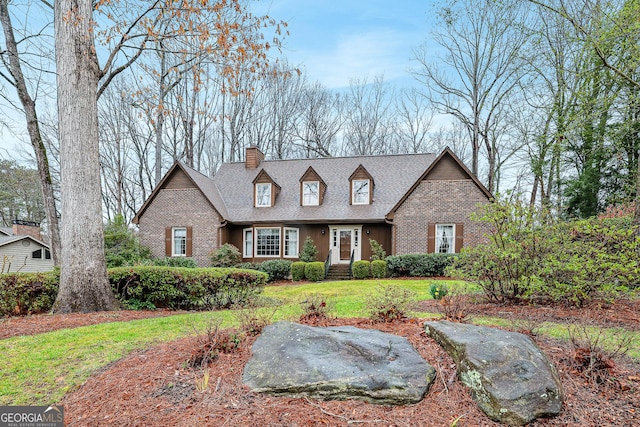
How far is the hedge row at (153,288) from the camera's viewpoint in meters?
6.81

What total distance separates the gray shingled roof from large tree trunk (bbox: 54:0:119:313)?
10.6m

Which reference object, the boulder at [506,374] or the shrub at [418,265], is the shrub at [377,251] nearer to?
the shrub at [418,265]

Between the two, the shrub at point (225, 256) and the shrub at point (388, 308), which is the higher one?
the shrub at point (388, 308)

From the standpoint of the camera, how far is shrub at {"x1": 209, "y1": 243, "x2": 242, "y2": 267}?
16328 millimetres

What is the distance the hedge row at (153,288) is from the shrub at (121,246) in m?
8.12

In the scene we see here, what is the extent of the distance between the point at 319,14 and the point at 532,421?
27.5 feet

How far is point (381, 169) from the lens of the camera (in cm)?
1888

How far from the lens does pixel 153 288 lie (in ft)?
25.1

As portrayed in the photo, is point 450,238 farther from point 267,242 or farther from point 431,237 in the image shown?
point 267,242

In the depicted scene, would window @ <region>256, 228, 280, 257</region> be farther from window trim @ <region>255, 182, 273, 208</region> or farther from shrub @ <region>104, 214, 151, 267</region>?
shrub @ <region>104, 214, 151, 267</region>

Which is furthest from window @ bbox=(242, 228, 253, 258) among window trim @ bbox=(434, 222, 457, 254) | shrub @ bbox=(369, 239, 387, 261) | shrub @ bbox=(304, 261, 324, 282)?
window trim @ bbox=(434, 222, 457, 254)

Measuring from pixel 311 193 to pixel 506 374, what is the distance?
1548 cm

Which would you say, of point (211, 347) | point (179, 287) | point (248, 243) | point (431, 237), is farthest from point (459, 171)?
point (211, 347)

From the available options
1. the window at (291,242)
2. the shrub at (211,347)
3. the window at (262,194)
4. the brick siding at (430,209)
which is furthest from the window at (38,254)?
the shrub at (211,347)
